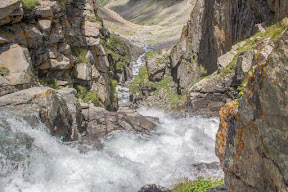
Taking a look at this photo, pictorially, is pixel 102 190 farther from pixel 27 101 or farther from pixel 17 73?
pixel 17 73

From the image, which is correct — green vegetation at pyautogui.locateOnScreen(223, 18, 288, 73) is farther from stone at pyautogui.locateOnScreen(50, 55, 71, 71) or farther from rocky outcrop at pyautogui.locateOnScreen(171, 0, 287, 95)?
stone at pyautogui.locateOnScreen(50, 55, 71, 71)

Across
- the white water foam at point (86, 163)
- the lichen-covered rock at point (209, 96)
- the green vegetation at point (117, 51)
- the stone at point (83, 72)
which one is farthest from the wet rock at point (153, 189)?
the green vegetation at point (117, 51)

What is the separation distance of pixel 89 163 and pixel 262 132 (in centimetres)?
602

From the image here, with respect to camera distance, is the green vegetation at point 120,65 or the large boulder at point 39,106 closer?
the large boulder at point 39,106

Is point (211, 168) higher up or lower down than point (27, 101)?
lower down

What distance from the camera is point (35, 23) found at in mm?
11422

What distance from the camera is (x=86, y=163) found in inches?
279

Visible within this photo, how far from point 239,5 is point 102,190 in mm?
14001

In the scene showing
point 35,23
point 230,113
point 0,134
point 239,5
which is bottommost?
point 0,134

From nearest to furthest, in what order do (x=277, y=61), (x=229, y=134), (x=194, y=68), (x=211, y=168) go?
1. (x=277, y=61)
2. (x=229, y=134)
3. (x=211, y=168)
4. (x=194, y=68)

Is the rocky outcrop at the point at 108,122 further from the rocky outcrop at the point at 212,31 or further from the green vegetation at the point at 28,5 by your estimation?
the rocky outcrop at the point at 212,31

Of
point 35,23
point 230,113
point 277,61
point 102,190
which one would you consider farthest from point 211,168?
point 35,23

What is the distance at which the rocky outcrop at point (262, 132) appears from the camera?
218 cm

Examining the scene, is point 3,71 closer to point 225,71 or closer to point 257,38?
point 225,71
